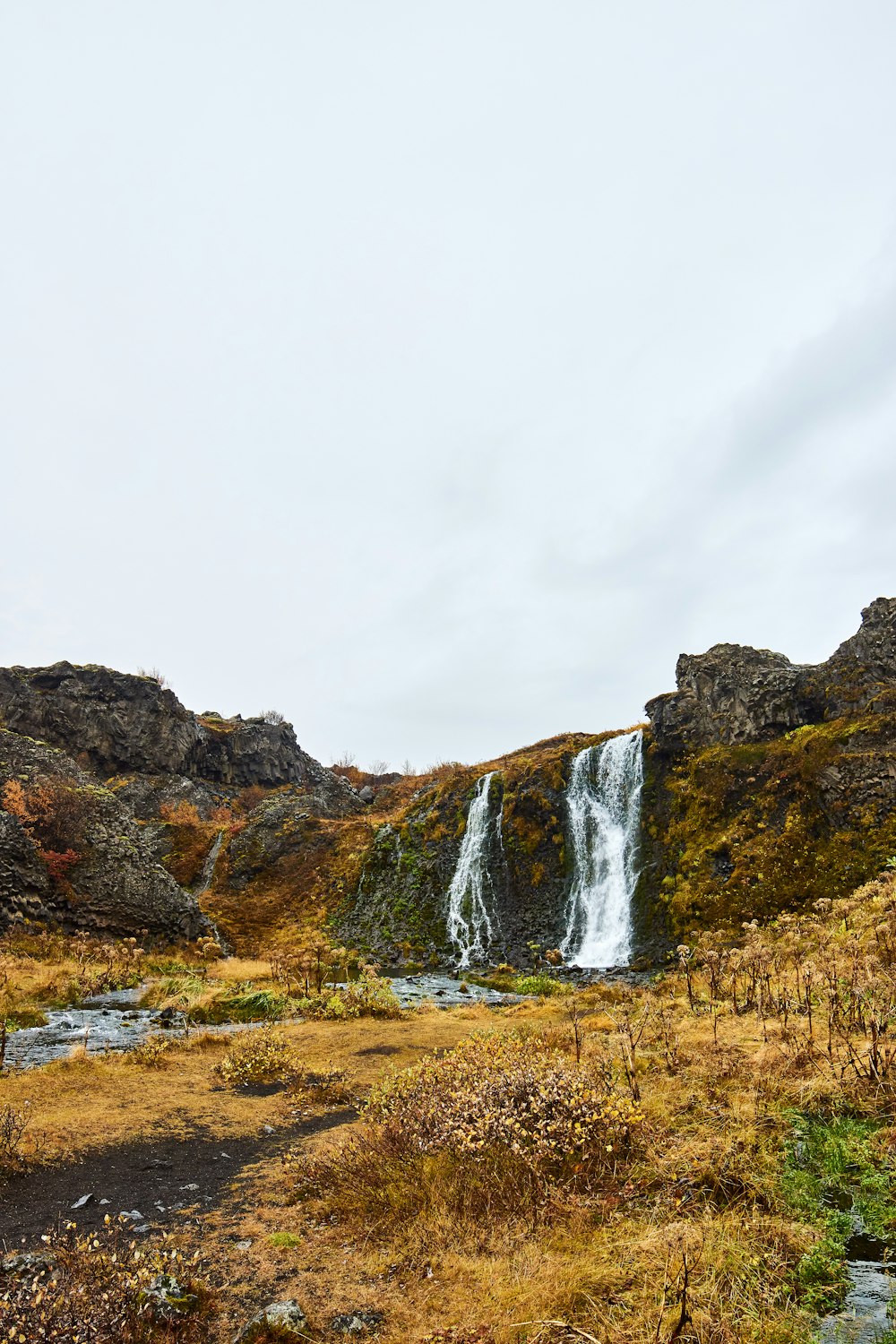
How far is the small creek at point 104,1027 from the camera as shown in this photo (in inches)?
540

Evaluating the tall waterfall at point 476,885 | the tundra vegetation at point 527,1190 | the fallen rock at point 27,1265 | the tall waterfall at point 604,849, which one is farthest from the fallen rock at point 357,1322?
the tall waterfall at point 476,885

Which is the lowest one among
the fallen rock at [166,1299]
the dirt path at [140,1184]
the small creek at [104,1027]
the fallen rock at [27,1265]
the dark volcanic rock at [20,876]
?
the small creek at [104,1027]

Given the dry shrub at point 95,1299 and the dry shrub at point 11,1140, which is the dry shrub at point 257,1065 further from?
the dry shrub at point 95,1299

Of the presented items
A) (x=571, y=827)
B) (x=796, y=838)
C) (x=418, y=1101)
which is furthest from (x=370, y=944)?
(x=418, y=1101)

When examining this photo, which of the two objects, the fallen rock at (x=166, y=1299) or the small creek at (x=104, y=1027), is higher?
the fallen rock at (x=166, y=1299)

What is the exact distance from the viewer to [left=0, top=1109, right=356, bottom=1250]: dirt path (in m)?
6.42

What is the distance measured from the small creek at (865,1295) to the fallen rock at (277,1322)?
3346 mm

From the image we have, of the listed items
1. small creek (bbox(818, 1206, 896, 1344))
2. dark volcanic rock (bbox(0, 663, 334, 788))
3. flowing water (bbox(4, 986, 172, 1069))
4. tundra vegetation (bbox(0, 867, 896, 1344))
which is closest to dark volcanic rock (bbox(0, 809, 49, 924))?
flowing water (bbox(4, 986, 172, 1069))

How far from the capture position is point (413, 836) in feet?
160

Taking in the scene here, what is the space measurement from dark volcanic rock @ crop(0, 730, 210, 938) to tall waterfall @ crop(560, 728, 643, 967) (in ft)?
70.0

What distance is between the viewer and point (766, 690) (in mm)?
38406

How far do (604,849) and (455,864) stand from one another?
35.3 ft

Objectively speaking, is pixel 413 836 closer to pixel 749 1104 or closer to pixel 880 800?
pixel 880 800

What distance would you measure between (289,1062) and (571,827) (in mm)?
30422
